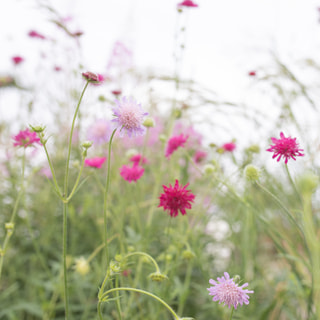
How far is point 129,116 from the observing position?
1.52 ft

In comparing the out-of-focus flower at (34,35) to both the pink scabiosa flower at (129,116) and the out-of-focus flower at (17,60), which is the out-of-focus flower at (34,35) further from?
the pink scabiosa flower at (129,116)

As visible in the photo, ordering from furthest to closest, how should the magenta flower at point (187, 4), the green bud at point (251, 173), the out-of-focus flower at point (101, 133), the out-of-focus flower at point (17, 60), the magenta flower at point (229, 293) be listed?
the out-of-focus flower at point (17, 60), the magenta flower at point (187, 4), the out-of-focus flower at point (101, 133), the green bud at point (251, 173), the magenta flower at point (229, 293)

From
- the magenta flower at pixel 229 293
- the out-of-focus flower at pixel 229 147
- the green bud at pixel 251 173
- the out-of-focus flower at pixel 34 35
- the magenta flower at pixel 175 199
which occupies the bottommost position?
the magenta flower at pixel 229 293

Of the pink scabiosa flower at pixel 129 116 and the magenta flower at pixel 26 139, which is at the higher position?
the pink scabiosa flower at pixel 129 116

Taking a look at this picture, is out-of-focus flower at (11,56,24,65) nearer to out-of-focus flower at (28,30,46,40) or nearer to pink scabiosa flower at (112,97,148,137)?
out-of-focus flower at (28,30,46,40)

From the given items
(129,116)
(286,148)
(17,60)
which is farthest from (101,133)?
(17,60)

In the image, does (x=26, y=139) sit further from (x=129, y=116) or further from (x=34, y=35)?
(x=34, y=35)

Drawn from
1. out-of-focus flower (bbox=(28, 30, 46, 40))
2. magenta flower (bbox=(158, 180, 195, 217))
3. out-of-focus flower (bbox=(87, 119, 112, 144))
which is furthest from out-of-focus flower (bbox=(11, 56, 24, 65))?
magenta flower (bbox=(158, 180, 195, 217))

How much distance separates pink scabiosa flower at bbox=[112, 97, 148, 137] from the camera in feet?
1.52

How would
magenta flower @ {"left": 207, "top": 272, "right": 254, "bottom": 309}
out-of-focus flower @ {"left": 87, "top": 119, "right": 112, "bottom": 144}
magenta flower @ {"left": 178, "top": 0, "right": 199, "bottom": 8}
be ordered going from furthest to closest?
magenta flower @ {"left": 178, "top": 0, "right": 199, "bottom": 8} → out-of-focus flower @ {"left": 87, "top": 119, "right": 112, "bottom": 144} → magenta flower @ {"left": 207, "top": 272, "right": 254, "bottom": 309}

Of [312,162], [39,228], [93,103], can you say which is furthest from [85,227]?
[312,162]

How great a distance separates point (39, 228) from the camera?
1.23 metres

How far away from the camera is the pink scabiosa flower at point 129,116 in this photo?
18.3 inches

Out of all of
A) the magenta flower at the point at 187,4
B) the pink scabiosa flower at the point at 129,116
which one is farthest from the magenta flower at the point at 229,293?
the magenta flower at the point at 187,4
